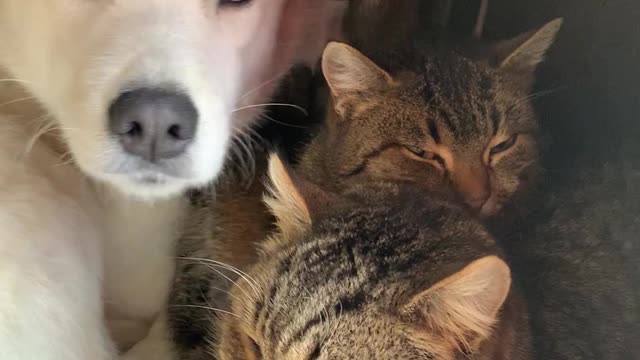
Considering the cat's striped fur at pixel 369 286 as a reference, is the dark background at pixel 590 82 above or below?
above

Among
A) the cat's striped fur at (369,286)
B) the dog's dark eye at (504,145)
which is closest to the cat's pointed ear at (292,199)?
the cat's striped fur at (369,286)

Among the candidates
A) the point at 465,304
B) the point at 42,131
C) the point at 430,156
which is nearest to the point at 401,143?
the point at 430,156

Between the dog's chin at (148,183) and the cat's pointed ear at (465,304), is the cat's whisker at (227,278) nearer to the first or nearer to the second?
the dog's chin at (148,183)

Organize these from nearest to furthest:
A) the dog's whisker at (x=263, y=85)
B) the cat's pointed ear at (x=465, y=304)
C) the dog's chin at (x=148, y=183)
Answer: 1. the cat's pointed ear at (x=465, y=304)
2. the dog's chin at (x=148, y=183)
3. the dog's whisker at (x=263, y=85)

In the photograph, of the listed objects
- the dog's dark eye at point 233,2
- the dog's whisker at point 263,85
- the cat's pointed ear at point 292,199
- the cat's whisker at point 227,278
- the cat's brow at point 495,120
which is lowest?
the cat's whisker at point 227,278

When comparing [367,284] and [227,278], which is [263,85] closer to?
[227,278]

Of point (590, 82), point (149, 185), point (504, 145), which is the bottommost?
point (149, 185)

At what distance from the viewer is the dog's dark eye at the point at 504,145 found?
125 cm

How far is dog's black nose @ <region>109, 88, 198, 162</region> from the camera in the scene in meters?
1.09

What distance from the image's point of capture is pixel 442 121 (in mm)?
1230

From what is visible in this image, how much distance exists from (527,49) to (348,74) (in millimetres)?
253

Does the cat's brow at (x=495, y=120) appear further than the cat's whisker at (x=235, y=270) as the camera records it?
Yes

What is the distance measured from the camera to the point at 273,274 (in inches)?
42.6

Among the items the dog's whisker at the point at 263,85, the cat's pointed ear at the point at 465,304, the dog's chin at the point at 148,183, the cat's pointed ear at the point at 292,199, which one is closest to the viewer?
the cat's pointed ear at the point at 465,304
